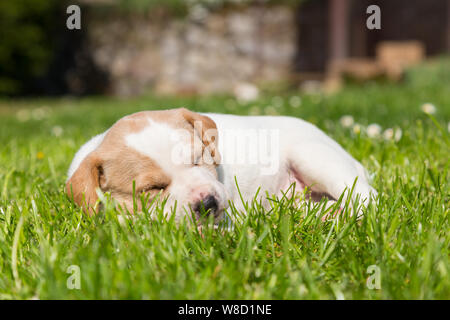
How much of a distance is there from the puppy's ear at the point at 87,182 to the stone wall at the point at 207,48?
1316cm

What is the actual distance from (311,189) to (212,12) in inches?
547

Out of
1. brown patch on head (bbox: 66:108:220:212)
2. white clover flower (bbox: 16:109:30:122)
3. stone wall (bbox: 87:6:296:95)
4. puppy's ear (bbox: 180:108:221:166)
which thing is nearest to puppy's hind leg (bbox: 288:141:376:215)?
puppy's ear (bbox: 180:108:221:166)

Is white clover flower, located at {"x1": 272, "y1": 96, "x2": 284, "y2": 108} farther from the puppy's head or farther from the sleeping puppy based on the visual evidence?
the puppy's head

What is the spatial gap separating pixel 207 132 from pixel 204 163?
0.75 ft

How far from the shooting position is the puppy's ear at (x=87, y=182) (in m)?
2.46

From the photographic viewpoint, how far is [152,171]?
7.97 feet

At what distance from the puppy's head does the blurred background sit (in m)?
12.2

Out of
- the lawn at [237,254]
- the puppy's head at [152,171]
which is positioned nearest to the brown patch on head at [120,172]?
the puppy's head at [152,171]

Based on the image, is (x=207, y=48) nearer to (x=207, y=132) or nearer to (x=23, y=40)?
(x=23, y=40)

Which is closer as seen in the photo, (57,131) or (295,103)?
(57,131)

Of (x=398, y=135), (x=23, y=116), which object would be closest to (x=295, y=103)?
(x=398, y=135)

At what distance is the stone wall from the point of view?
15891mm

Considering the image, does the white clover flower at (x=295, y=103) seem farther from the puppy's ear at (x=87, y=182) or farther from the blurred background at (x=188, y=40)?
the blurred background at (x=188, y=40)
